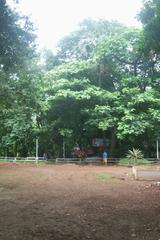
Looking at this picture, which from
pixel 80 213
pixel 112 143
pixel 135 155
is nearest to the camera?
pixel 80 213

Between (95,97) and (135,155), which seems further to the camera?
(135,155)

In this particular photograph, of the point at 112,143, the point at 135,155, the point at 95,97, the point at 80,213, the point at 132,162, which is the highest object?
the point at 95,97

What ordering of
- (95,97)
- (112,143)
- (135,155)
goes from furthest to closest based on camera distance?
(112,143) → (135,155) → (95,97)

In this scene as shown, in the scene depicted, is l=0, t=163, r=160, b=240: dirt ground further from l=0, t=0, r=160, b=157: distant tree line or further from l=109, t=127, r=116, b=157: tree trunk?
l=109, t=127, r=116, b=157: tree trunk

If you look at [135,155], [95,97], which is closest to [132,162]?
[135,155]

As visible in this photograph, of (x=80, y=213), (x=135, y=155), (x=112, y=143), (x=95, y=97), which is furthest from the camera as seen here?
(x=112, y=143)

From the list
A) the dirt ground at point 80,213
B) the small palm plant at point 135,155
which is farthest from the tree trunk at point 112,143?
the dirt ground at point 80,213

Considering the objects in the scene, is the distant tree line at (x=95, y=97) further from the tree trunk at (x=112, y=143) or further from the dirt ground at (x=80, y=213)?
the dirt ground at (x=80, y=213)

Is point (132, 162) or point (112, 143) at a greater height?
point (112, 143)

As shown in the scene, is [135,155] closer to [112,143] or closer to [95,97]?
[112,143]

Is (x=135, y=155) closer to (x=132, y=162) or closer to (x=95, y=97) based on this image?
(x=132, y=162)

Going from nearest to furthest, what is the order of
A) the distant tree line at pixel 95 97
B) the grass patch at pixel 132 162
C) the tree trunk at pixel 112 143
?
the distant tree line at pixel 95 97, the grass patch at pixel 132 162, the tree trunk at pixel 112 143

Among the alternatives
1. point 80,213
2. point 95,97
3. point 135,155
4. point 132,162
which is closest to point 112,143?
point 135,155

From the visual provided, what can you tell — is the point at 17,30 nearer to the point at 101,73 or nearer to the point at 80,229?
the point at 80,229
